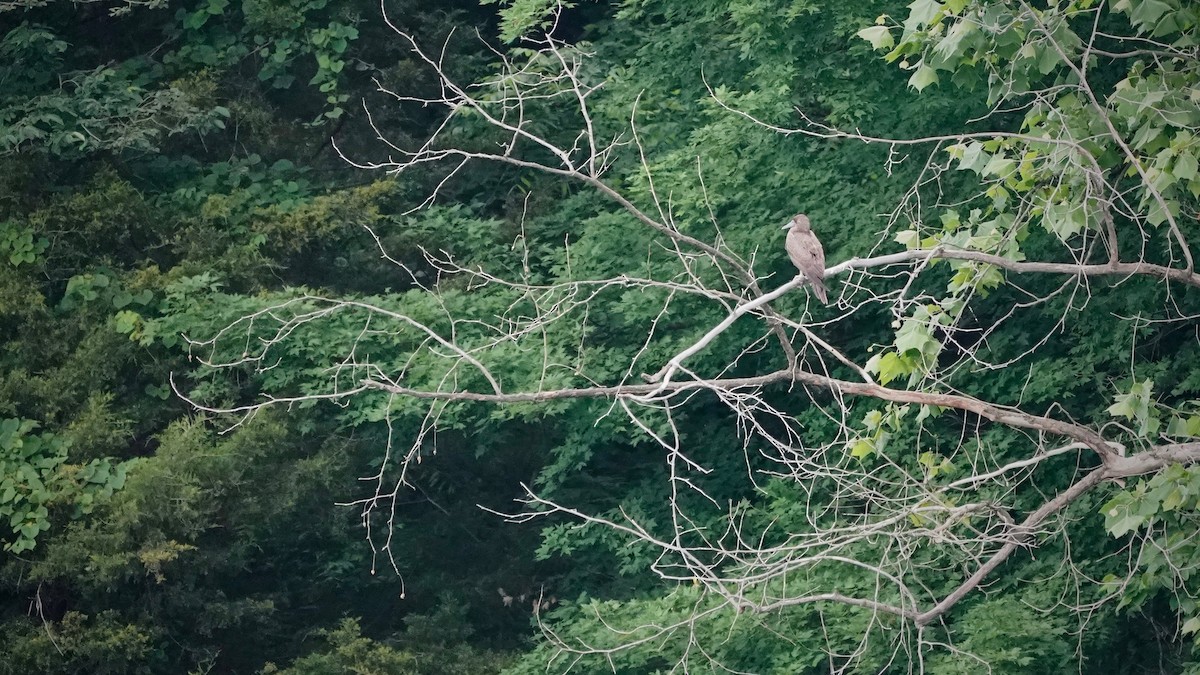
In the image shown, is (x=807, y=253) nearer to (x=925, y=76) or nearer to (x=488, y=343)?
(x=925, y=76)

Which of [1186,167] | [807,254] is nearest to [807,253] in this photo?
[807,254]

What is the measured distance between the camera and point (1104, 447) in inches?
187

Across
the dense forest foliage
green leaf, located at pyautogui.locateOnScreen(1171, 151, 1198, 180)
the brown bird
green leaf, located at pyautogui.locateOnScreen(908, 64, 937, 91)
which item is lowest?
the dense forest foliage

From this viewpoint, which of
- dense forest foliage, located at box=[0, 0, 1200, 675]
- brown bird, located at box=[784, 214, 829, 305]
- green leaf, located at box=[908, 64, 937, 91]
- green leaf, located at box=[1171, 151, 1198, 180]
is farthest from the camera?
dense forest foliage, located at box=[0, 0, 1200, 675]

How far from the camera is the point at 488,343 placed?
24.5ft

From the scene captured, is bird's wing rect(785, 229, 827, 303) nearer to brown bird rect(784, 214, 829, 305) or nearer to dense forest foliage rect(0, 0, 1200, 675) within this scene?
brown bird rect(784, 214, 829, 305)

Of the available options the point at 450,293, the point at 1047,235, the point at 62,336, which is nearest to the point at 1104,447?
the point at 1047,235

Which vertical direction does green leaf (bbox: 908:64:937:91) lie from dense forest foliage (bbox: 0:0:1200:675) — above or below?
above

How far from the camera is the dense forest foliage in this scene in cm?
783

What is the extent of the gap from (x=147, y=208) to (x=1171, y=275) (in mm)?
7300

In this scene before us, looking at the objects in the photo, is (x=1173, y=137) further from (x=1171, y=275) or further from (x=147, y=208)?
(x=147, y=208)

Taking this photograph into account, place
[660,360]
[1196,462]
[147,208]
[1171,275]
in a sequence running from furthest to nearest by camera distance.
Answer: [147,208]
[660,360]
[1196,462]
[1171,275]

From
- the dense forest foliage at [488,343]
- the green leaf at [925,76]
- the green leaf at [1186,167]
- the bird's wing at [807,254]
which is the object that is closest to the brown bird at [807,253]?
the bird's wing at [807,254]

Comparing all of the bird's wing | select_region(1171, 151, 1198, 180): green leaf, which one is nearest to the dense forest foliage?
the bird's wing
